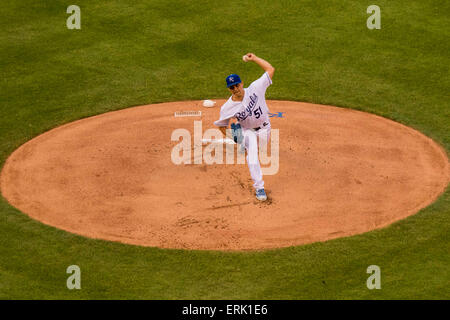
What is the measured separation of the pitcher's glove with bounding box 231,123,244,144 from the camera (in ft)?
39.3

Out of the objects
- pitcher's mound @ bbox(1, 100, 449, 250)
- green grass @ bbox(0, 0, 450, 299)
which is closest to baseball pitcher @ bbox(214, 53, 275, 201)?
pitcher's mound @ bbox(1, 100, 449, 250)

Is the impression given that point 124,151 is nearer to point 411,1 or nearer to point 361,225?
point 361,225

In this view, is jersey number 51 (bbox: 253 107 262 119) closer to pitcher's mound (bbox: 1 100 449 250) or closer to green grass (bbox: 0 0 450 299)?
pitcher's mound (bbox: 1 100 449 250)

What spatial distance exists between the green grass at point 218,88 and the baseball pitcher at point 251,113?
189 cm

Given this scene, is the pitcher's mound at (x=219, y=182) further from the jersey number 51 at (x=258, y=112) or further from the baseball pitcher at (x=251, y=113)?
the jersey number 51 at (x=258, y=112)

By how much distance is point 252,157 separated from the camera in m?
11.6

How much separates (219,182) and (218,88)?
4.27 metres

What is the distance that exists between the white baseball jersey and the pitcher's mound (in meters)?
1.15

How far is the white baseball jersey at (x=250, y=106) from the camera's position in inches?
461

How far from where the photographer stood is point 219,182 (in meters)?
12.2

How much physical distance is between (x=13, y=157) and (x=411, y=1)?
38.0 ft

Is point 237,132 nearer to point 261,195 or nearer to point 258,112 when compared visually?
point 258,112

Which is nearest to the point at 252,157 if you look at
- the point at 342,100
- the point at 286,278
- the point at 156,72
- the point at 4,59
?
the point at 286,278

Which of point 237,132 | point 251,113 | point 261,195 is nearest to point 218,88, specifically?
point 237,132
